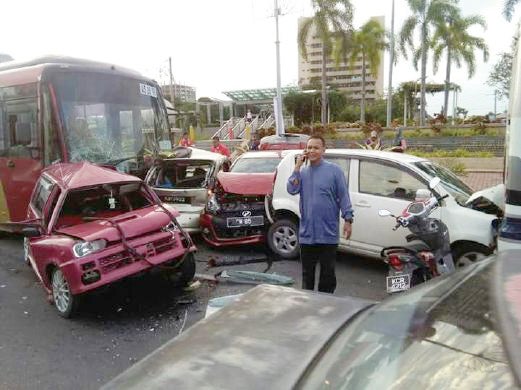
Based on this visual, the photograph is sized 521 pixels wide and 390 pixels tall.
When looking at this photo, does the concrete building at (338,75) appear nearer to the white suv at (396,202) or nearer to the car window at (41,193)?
the white suv at (396,202)

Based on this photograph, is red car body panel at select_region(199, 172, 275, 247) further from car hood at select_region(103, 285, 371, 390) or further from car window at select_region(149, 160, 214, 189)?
car hood at select_region(103, 285, 371, 390)

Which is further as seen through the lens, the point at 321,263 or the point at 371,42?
the point at 371,42

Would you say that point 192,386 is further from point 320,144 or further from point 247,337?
point 320,144

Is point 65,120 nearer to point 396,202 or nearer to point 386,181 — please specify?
point 386,181

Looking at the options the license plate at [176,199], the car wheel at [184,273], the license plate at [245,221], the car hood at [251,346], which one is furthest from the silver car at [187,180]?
the car hood at [251,346]

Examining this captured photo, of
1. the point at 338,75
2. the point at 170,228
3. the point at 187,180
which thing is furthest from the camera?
the point at 338,75

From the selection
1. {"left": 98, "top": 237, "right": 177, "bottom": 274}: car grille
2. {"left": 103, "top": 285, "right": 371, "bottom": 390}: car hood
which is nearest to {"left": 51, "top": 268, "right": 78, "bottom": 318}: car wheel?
{"left": 98, "top": 237, "right": 177, "bottom": 274}: car grille

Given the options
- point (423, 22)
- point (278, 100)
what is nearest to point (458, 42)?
point (423, 22)

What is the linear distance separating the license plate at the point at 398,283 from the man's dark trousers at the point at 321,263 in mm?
541

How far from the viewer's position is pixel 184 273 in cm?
555

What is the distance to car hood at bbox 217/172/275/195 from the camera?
7.18 metres

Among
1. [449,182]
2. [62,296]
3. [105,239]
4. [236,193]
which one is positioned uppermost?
[449,182]

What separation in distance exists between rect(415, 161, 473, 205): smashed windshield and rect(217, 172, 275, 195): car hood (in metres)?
2.32

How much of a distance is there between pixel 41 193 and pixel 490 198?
5.52 m
